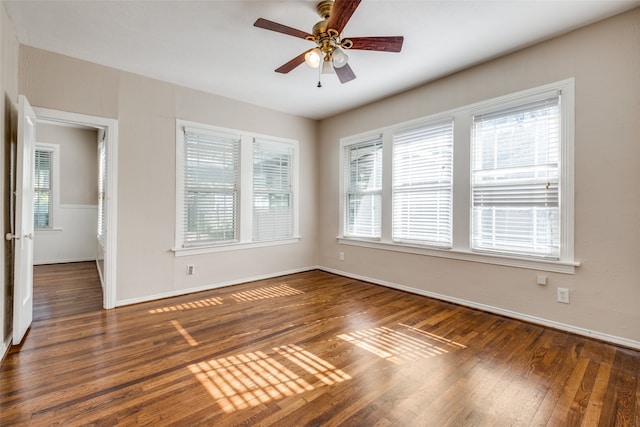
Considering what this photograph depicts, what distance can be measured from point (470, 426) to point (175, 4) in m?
3.46

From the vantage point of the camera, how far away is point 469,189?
11.1 feet

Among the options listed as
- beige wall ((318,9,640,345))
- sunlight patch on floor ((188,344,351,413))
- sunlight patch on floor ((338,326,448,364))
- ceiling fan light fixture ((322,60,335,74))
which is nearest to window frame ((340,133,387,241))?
beige wall ((318,9,640,345))

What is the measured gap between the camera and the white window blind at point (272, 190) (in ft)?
15.3

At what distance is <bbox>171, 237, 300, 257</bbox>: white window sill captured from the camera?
3885 millimetres

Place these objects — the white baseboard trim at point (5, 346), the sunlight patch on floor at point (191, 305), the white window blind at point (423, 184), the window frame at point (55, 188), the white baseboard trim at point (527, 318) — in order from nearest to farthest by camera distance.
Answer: the white baseboard trim at point (5, 346) → the white baseboard trim at point (527, 318) → the sunlight patch on floor at point (191, 305) → the white window blind at point (423, 184) → the window frame at point (55, 188)

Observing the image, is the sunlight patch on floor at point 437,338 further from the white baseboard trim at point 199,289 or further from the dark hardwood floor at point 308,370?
the white baseboard trim at point 199,289

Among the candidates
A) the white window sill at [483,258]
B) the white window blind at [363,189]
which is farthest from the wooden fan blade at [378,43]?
the white window sill at [483,258]

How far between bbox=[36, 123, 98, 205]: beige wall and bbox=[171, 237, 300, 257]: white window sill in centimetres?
387

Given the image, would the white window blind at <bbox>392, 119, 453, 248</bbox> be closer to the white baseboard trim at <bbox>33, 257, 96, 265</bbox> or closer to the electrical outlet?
the electrical outlet

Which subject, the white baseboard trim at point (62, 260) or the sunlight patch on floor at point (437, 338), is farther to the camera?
the white baseboard trim at point (62, 260)

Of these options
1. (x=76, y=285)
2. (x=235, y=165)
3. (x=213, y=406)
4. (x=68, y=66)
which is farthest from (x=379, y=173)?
(x=76, y=285)

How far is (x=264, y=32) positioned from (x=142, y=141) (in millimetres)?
1995

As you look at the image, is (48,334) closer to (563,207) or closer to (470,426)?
(470,426)

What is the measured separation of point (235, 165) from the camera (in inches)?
173
